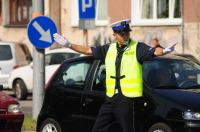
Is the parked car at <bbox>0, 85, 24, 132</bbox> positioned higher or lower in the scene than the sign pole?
lower

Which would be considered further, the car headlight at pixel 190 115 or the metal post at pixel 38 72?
the metal post at pixel 38 72

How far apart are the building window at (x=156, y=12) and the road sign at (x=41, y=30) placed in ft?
35.7

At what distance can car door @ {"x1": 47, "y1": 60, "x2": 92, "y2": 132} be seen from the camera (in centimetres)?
1051

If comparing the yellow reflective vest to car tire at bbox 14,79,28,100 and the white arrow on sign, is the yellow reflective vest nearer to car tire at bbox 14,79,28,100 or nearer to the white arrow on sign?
the white arrow on sign

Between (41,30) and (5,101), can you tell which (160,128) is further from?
(41,30)

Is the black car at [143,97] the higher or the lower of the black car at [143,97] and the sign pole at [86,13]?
the lower

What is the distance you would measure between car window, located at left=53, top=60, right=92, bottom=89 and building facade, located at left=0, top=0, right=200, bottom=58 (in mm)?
12439

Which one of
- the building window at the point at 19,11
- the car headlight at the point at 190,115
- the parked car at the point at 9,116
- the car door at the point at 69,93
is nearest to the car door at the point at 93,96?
the car door at the point at 69,93

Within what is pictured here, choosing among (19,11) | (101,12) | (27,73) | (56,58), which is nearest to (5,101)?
(56,58)

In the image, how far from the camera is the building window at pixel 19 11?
31.5m

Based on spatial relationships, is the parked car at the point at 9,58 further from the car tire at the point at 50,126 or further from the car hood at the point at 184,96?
the car hood at the point at 184,96

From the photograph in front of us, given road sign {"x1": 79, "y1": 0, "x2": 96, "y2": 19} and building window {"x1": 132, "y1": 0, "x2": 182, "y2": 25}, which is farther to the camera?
building window {"x1": 132, "y1": 0, "x2": 182, "y2": 25}

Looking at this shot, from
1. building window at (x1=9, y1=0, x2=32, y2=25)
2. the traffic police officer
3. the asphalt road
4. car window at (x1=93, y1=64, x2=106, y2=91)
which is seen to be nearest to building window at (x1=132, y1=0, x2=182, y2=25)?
the asphalt road

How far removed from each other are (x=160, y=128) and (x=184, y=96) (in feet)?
1.76
